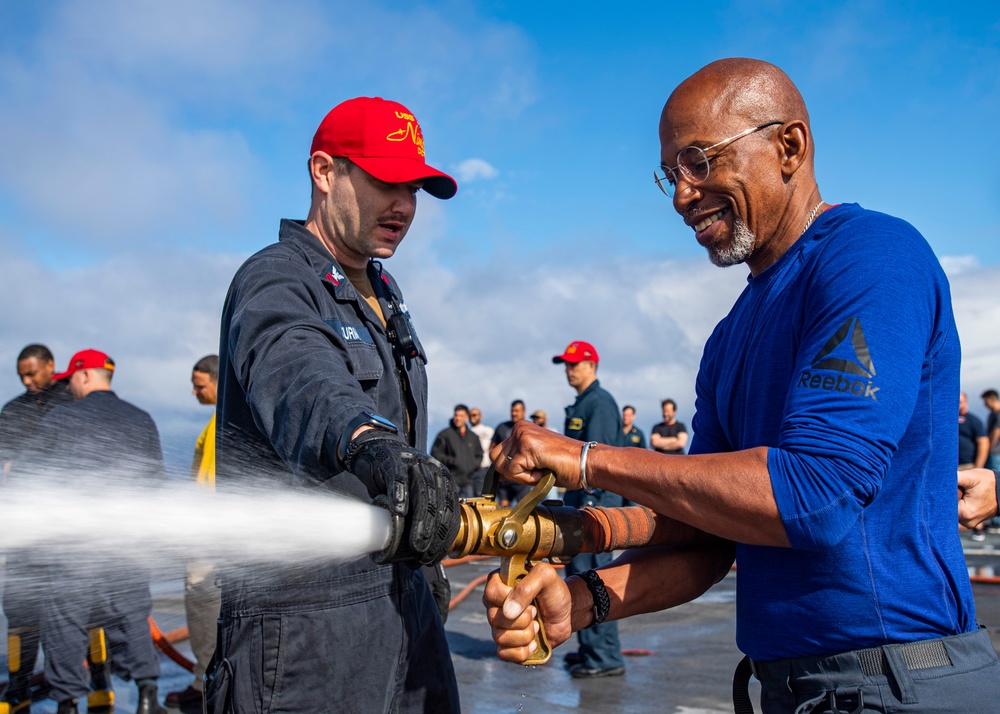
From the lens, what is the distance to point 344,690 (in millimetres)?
2422

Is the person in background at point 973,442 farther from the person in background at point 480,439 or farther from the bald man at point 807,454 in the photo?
the bald man at point 807,454

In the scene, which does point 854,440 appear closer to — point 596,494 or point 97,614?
point 596,494

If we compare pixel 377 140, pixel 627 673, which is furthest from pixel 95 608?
pixel 377 140

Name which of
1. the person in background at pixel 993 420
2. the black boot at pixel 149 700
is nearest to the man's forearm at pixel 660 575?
the black boot at pixel 149 700

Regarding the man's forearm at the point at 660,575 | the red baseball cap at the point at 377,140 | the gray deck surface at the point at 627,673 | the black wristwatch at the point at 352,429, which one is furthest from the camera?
the gray deck surface at the point at 627,673

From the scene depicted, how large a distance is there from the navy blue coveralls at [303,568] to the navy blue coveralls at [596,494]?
4.03 metres

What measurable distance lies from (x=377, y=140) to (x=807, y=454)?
1.66m

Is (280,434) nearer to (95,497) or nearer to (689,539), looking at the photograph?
(95,497)

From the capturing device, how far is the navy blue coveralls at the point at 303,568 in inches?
85.8

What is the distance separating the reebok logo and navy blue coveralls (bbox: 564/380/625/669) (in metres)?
4.74

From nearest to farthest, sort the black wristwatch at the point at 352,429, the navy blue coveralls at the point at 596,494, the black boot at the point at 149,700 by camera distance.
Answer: the black wristwatch at the point at 352,429 < the black boot at the point at 149,700 < the navy blue coveralls at the point at 596,494

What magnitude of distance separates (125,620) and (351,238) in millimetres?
4075

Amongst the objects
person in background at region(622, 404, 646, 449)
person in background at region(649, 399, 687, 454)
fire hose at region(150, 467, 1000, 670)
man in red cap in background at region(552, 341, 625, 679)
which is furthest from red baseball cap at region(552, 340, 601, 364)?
person in background at region(649, 399, 687, 454)

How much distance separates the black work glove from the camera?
69.4 inches
